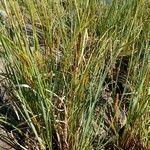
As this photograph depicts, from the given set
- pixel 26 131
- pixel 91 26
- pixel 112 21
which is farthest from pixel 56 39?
pixel 26 131

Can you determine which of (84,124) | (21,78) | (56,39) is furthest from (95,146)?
(56,39)

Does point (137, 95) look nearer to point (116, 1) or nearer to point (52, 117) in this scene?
point (52, 117)

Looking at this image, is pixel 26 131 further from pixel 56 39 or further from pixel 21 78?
pixel 56 39

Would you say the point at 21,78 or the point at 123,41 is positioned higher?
the point at 21,78

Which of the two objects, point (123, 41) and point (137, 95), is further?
point (123, 41)

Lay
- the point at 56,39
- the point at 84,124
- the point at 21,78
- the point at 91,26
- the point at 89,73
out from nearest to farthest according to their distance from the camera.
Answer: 1. the point at 84,124
2. the point at 21,78
3. the point at 89,73
4. the point at 56,39
5. the point at 91,26

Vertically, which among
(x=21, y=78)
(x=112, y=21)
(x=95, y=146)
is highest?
→ (x=21, y=78)

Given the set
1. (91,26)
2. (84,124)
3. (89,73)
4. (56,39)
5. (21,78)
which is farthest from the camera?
(91,26)

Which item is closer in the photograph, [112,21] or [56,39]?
[56,39]

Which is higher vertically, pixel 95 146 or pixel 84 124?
pixel 84 124
